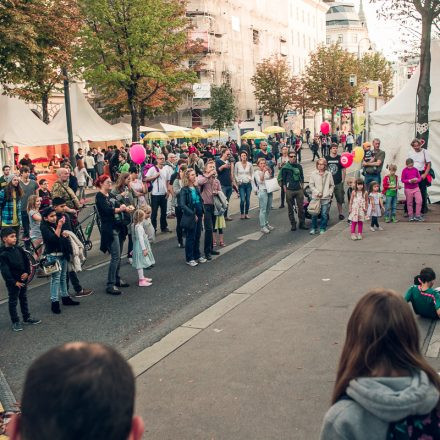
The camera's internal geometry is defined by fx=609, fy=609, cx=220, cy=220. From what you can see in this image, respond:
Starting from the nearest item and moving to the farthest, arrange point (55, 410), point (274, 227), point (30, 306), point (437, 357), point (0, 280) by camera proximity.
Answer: point (55, 410) < point (437, 357) < point (30, 306) < point (0, 280) < point (274, 227)

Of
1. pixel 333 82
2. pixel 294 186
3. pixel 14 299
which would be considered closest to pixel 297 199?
pixel 294 186

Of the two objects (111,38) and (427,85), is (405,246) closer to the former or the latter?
(427,85)

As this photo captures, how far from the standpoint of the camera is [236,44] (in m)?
64.2

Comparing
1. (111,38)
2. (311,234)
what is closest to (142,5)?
(111,38)

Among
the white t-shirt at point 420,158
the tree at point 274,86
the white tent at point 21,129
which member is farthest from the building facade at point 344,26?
the white t-shirt at point 420,158

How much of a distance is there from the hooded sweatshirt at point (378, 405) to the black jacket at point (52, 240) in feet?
21.7

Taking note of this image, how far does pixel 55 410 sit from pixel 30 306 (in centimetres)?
770

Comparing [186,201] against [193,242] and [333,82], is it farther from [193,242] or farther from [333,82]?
[333,82]

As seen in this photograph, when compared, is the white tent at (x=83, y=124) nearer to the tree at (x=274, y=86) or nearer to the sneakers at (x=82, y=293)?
the sneakers at (x=82, y=293)

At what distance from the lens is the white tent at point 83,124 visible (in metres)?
28.6

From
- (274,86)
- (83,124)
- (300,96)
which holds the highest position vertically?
(274,86)

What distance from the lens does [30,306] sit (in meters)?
8.93

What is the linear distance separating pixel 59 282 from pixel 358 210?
638 centimetres

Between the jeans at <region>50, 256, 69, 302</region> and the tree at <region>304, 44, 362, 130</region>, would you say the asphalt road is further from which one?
the tree at <region>304, 44, 362, 130</region>
